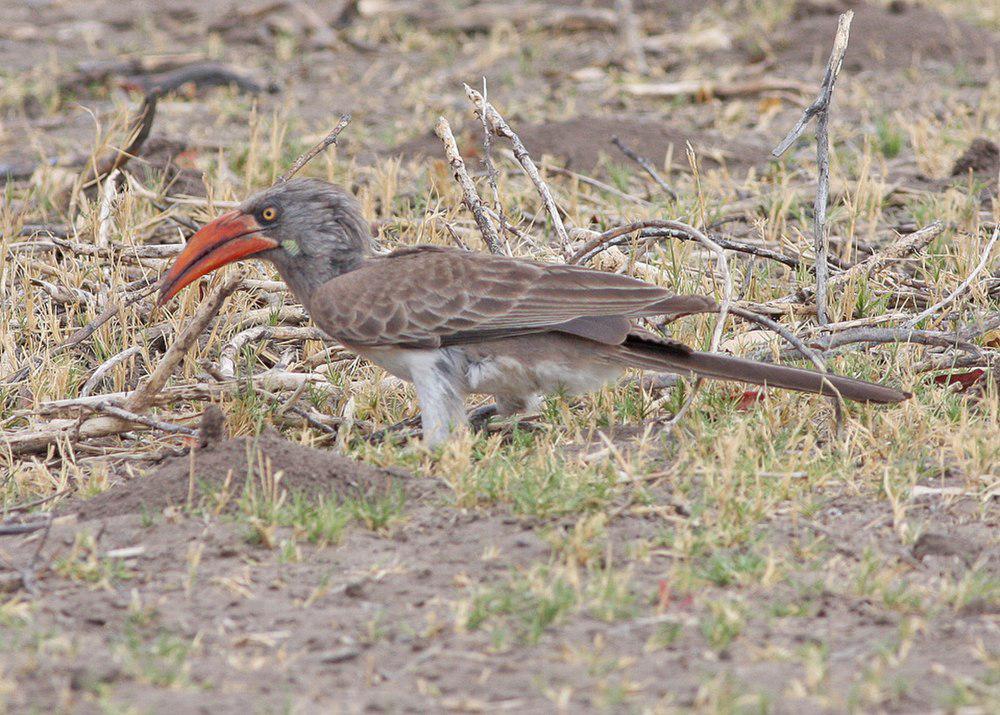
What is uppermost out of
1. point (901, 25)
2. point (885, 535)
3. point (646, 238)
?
point (901, 25)

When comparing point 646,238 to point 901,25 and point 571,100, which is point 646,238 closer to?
point 571,100

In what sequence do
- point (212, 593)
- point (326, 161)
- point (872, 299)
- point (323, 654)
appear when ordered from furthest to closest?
1. point (326, 161)
2. point (872, 299)
3. point (212, 593)
4. point (323, 654)

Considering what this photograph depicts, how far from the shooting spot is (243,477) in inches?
187

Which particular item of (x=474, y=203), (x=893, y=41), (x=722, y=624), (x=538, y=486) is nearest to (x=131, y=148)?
(x=474, y=203)

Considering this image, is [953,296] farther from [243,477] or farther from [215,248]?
[243,477]

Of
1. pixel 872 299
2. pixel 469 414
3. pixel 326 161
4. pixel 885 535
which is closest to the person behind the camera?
pixel 885 535

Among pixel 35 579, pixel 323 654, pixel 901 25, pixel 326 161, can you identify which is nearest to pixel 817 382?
pixel 323 654

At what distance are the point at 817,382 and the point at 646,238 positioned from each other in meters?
1.69

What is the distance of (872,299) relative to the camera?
6652mm

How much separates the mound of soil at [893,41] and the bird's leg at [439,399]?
7397 millimetres

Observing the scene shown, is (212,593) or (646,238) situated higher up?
(646,238)

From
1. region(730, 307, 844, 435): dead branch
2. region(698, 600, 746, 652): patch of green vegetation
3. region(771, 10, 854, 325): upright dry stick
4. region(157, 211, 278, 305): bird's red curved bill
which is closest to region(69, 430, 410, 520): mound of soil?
region(157, 211, 278, 305): bird's red curved bill

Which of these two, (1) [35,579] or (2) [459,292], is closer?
(1) [35,579]

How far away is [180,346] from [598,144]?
14.6 ft
